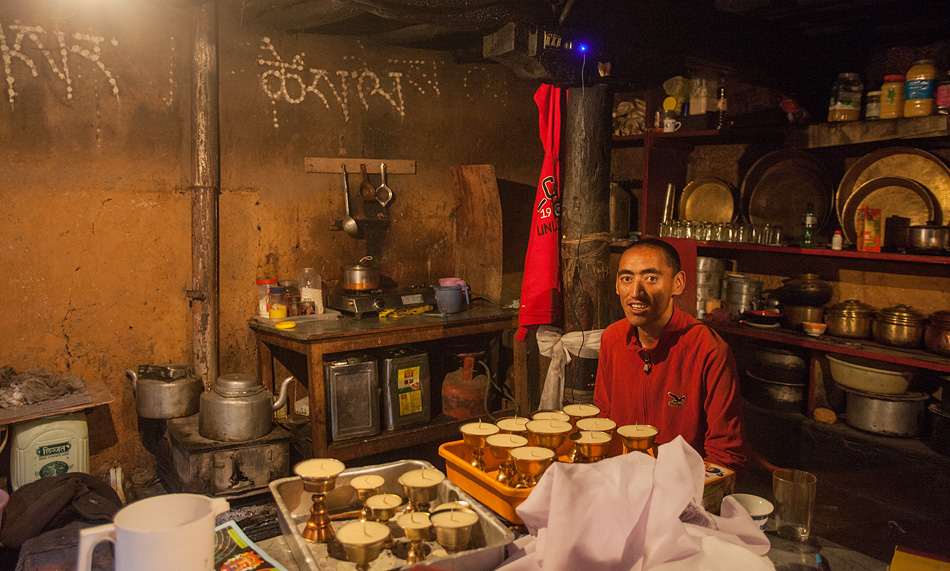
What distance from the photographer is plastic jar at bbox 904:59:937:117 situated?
3.81 metres

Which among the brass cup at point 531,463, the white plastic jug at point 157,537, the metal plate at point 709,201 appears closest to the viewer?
the white plastic jug at point 157,537

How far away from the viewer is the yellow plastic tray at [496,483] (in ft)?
5.16

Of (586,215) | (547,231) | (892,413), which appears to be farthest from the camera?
(892,413)

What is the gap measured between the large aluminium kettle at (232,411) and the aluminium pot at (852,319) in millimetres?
3631

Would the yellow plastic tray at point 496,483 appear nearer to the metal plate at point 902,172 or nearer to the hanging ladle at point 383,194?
the metal plate at point 902,172

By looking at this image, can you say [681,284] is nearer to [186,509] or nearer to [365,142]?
[186,509]

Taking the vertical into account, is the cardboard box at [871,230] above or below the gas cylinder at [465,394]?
above

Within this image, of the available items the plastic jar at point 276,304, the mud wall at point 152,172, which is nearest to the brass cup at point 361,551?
the plastic jar at point 276,304

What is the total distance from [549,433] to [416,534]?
1.54 feet

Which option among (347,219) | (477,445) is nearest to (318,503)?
(477,445)

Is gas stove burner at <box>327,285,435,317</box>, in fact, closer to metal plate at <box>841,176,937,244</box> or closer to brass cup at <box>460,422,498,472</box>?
brass cup at <box>460,422,498,472</box>

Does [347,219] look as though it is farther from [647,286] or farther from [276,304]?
[647,286]

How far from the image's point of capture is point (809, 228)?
440 cm

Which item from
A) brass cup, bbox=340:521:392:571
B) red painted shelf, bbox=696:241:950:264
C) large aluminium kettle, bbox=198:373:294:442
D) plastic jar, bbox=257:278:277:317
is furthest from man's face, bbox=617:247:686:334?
plastic jar, bbox=257:278:277:317
